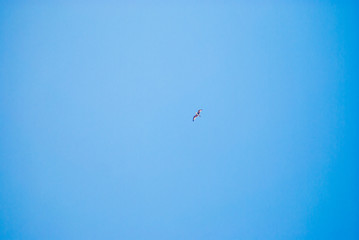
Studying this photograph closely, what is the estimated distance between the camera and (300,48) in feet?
6.11

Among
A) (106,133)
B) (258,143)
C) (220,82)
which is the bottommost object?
(258,143)

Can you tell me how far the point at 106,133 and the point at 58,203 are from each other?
0.61 m

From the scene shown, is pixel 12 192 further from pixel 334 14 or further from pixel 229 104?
pixel 334 14

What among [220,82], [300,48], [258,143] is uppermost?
[300,48]

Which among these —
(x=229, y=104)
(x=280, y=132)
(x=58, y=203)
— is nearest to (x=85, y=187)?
(x=58, y=203)

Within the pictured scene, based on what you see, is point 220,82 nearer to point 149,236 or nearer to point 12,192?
point 149,236

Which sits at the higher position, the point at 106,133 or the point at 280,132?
the point at 106,133

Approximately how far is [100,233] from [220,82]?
138 centimetres

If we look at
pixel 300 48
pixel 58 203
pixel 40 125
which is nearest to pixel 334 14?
pixel 300 48

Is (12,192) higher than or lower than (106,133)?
lower

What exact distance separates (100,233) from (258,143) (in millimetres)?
1310

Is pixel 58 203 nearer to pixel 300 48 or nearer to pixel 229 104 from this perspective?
pixel 229 104

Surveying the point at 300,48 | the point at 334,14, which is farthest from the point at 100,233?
the point at 334,14

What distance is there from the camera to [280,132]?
1889mm
